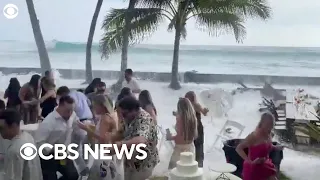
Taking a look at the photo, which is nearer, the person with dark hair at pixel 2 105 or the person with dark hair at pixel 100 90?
the person with dark hair at pixel 2 105

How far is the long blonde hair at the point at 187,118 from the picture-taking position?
2.55 meters

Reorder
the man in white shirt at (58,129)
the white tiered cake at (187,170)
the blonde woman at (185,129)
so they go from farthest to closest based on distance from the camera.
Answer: the blonde woman at (185,129) → the man in white shirt at (58,129) → the white tiered cake at (187,170)

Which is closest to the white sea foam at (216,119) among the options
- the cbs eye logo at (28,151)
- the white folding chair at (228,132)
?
the white folding chair at (228,132)

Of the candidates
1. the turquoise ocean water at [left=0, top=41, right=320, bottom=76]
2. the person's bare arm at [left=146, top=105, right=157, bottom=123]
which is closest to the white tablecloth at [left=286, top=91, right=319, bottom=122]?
the turquoise ocean water at [left=0, top=41, right=320, bottom=76]

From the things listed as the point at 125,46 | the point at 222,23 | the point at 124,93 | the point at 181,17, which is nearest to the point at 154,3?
the point at 181,17

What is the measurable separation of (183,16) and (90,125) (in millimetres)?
759

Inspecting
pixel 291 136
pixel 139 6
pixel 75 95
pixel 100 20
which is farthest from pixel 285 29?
pixel 75 95

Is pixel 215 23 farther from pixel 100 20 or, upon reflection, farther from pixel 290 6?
pixel 100 20

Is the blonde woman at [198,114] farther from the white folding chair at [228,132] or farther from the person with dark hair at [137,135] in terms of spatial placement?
the person with dark hair at [137,135]

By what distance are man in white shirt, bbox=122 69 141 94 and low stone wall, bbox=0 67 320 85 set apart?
35 millimetres

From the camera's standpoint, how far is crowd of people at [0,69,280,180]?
2.37 m

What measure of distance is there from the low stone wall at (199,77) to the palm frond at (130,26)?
15 centimetres

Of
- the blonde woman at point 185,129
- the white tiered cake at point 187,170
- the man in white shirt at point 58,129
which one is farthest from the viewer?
the blonde woman at point 185,129

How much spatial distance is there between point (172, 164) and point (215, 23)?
79cm
